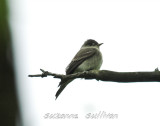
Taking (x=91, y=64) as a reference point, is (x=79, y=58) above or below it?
above

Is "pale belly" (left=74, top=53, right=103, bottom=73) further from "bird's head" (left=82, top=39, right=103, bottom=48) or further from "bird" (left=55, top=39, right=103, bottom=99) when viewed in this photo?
"bird's head" (left=82, top=39, right=103, bottom=48)

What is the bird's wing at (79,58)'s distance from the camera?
6.48m

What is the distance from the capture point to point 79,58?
696cm

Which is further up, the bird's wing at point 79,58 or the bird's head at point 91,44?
the bird's head at point 91,44

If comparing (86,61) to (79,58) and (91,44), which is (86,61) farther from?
(91,44)

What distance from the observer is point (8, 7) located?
1793 mm

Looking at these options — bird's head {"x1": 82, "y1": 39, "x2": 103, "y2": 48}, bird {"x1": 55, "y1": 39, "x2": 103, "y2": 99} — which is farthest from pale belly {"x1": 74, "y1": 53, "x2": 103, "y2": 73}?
bird's head {"x1": 82, "y1": 39, "x2": 103, "y2": 48}

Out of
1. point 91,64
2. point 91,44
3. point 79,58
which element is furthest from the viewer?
point 91,44

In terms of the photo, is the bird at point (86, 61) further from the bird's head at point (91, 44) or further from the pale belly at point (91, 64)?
the bird's head at point (91, 44)

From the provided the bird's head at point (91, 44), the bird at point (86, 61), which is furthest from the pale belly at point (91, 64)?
the bird's head at point (91, 44)

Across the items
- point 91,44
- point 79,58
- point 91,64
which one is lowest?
point 91,64

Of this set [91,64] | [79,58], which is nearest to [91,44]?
[79,58]

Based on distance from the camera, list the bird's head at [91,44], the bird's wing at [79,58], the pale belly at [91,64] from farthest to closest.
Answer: the bird's head at [91,44] → the pale belly at [91,64] → the bird's wing at [79,58]

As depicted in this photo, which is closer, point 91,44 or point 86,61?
point 86,61
